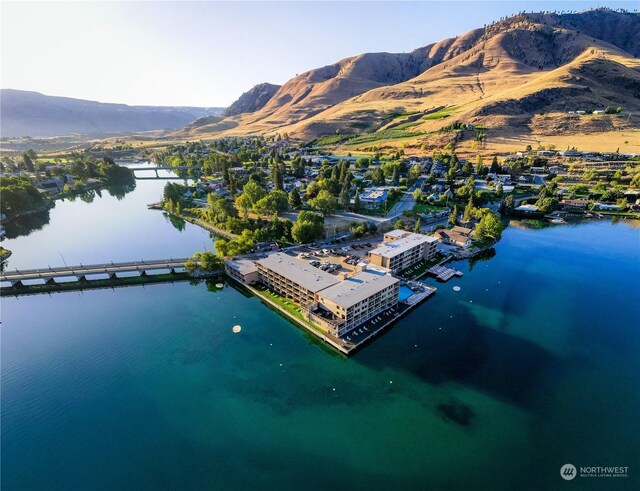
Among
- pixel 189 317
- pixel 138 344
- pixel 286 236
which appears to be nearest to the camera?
pixel 138 344

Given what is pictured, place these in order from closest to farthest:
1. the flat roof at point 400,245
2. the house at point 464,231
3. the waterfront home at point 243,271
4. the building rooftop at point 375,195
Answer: the waterfront home at point 243,271, the flat roof at point 400,245, the house at point 464,231, the building rooftop at point 375,195

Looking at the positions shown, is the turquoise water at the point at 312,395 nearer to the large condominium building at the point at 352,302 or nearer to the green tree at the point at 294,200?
the large condominium building at the point at 352,302

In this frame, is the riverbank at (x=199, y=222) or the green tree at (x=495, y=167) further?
the green tree at (x=495, y=167)

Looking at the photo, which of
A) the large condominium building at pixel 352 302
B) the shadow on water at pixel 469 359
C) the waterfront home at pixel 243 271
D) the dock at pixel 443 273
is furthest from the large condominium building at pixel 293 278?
the dock at pixel 443 273

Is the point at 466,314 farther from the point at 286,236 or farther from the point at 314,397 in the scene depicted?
the point at 286,236

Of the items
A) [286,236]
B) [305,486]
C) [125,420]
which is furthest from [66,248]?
[305,486]
